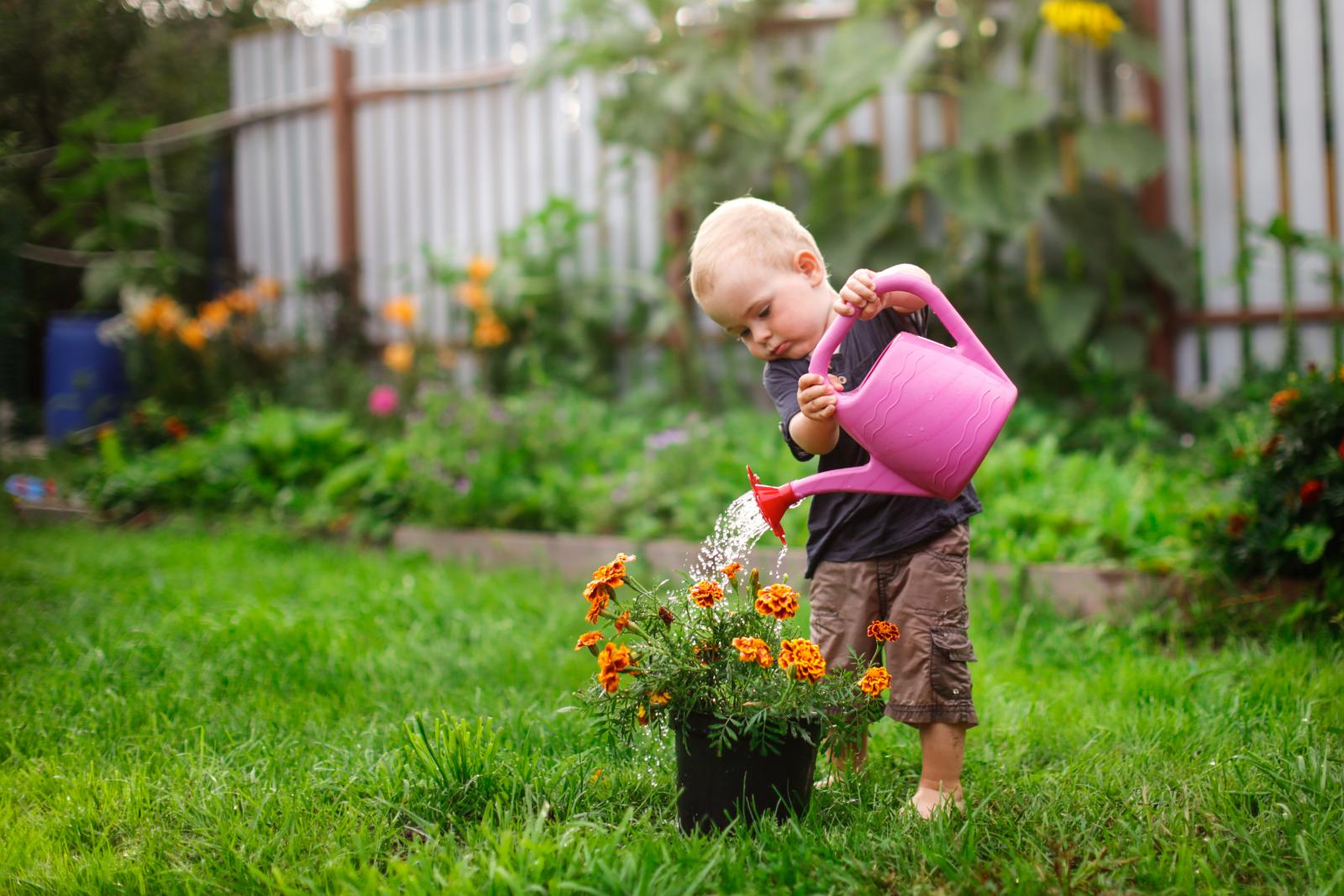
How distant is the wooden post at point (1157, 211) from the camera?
5.00 m

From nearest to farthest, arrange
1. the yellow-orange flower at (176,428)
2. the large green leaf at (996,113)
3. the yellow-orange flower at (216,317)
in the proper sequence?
the large green leaf at (996,113)
the yellow-orange flower at (176,428)
the yellow-orange flower at (216,317)

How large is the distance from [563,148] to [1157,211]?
3.07 meters

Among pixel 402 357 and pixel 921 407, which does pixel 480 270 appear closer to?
pixel 402 357

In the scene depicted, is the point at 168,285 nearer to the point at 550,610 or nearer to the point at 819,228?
the point at 819,228

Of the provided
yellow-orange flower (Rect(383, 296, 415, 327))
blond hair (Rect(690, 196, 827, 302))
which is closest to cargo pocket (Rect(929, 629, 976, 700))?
blond hair (Rect(690, 196, 827, 302))

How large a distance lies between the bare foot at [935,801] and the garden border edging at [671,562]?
126 centimetres

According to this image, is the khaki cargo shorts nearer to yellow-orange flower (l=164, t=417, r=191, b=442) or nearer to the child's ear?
the child's ear

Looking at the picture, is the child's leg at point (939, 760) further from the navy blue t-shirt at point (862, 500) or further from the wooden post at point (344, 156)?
the wooden post at point (344, 156)

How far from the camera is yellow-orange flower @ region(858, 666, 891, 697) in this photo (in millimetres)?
1820

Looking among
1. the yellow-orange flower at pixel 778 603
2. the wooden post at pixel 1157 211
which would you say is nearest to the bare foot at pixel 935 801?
the yellow-orange flower at pixel 778 603

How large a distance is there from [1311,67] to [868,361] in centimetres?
386

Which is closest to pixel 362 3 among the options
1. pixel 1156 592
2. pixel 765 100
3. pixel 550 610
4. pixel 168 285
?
pixel 168 285

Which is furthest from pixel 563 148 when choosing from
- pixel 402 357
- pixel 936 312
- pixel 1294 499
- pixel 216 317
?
pixel 936 312

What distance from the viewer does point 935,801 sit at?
1926 millimetres
